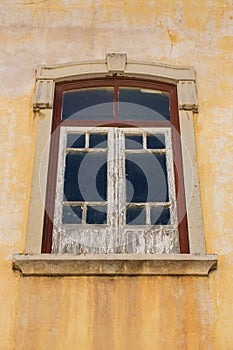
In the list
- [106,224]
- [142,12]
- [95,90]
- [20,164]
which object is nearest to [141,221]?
[106,224]

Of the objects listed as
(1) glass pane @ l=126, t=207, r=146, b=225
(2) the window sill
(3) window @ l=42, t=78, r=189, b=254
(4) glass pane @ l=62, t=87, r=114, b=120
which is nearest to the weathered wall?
(2) the window sill

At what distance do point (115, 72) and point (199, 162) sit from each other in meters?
1.42

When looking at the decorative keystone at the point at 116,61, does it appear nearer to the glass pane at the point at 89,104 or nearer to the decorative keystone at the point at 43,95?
the glass pane at the point at 89,104

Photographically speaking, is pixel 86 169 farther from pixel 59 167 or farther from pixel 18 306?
pixel 18 306

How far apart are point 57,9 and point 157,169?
2.36 meters

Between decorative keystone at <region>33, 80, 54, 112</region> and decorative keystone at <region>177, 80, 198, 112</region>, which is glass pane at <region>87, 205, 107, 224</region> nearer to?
decorative keystone at <region>33, 80, 54, 112</region>

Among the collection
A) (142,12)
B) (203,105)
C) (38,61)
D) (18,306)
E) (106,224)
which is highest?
(142,12)

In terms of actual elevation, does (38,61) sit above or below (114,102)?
above

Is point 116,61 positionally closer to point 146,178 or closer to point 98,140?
point 98,140

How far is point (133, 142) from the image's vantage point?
6238 millimetres

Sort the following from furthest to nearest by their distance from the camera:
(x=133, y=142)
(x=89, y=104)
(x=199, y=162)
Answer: (x=89, y=104)
(x=133, y=142)
(x=199, y=162)

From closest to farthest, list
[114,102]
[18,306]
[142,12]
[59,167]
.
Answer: [18,306]
[59,167]
[114,102]
[142,12]

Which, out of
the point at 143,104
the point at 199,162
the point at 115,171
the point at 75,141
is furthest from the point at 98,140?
the point at 199,162

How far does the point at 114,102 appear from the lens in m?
6.56
